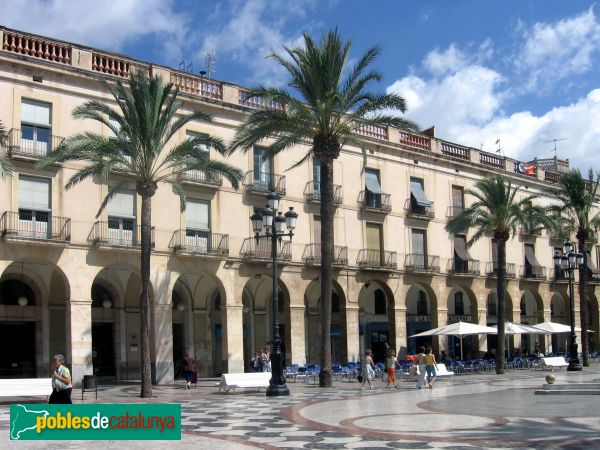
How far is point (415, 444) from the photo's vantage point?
42.4 ft

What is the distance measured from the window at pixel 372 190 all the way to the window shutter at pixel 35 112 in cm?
1669

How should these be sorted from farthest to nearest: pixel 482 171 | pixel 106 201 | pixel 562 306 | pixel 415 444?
1. pixel 562 306
2. pixel 482 171
3. pixel 106 201
4. pixel 415 444

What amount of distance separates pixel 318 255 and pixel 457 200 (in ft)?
39.1

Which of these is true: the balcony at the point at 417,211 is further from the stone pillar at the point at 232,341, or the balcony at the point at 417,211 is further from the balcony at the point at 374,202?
the stone pillar at the point at 232,341

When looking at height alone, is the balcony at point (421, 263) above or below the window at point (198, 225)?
below

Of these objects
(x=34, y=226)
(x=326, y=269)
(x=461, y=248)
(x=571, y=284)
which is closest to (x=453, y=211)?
(x=461, y=248)

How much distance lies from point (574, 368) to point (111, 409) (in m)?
33.9

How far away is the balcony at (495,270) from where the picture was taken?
47.4 meters

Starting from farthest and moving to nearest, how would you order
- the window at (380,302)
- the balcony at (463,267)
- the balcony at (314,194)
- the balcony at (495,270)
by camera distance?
the balcony at (495,270), the window at (380,302), the balcony at (463,267), the balcony at (314,194)

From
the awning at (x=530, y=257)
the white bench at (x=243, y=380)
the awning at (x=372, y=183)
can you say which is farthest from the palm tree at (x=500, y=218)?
the white bench at (x=243, y=380)

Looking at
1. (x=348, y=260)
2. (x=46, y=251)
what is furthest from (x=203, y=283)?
(x=46, y=251)

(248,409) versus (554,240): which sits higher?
(554,240)

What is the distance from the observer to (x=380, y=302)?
4544 cm

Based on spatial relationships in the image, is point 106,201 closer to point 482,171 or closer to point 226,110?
point 226,110
